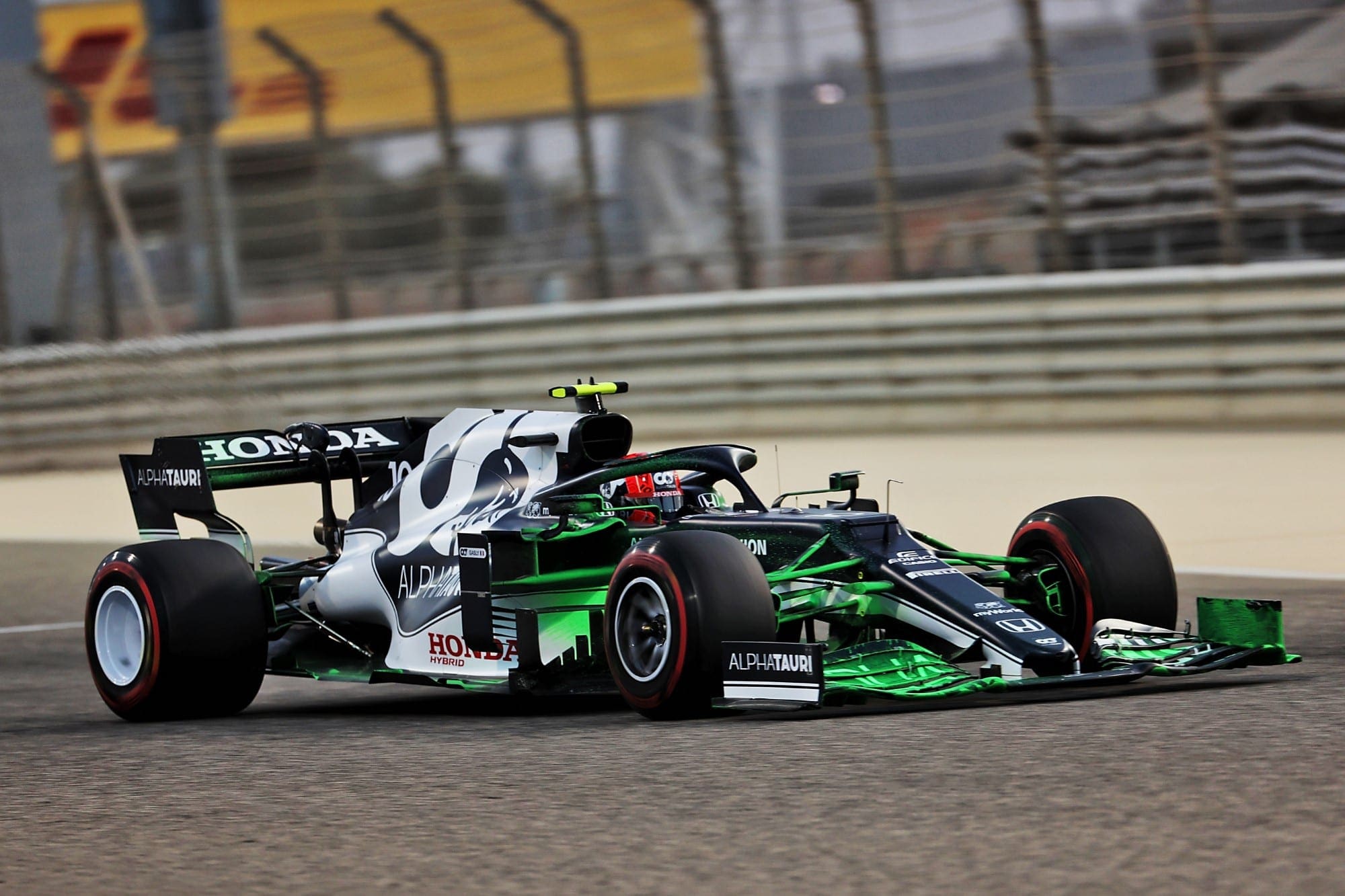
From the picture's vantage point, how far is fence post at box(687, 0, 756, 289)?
15648 millimetres

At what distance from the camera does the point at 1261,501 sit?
11.9 metres

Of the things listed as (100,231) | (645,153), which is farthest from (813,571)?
Result: (100,231)

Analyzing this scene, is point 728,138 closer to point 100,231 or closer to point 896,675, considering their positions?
point 100,231

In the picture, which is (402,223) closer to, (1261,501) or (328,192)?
(328,192)

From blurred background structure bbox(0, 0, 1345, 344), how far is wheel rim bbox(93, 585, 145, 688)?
324 inches

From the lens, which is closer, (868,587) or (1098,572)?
(868,587)

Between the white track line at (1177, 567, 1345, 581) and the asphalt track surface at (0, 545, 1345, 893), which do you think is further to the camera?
the white track line at (1177, 567, 1345, 581)

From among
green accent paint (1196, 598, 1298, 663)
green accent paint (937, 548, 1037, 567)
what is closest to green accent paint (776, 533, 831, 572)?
green accent paint (937, 548, 1037, 567)

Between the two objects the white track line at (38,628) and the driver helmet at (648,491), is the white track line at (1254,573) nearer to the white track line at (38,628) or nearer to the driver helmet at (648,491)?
the driver helmet at (648,491)

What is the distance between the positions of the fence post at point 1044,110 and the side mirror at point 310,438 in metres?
7.13

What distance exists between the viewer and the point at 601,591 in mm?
7152

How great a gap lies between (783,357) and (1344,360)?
393 cm

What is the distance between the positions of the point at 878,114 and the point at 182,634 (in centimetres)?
873

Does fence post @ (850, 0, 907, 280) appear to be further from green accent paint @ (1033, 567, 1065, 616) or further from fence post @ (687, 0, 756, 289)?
green accent paint @ (1033, 567, 1065, 616)
